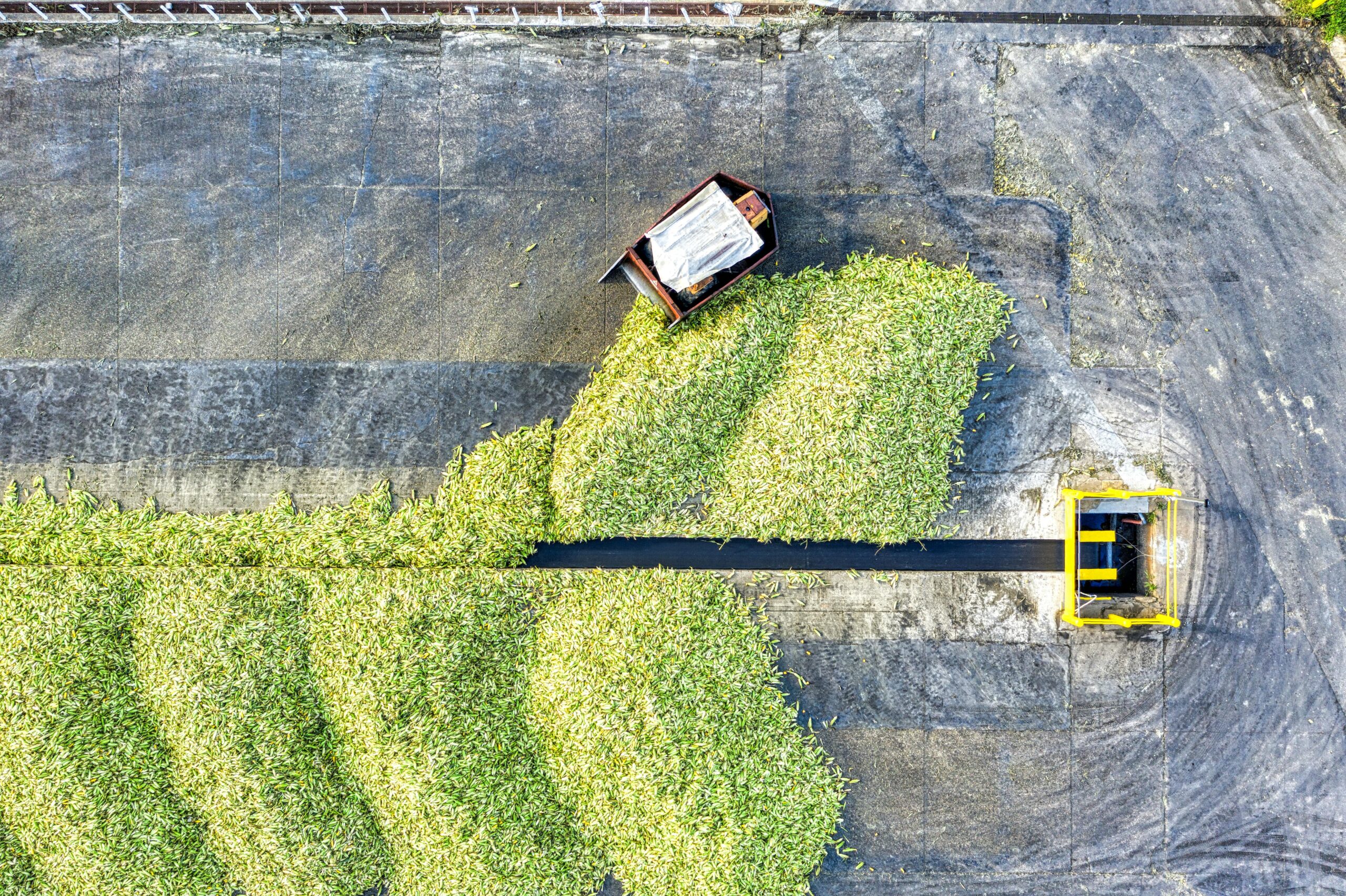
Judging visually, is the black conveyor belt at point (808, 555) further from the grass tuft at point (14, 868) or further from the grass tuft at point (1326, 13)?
the grass tuft at point (1326, 13)

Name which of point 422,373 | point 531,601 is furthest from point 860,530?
point 422,373

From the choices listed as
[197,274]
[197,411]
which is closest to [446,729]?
[197,411]

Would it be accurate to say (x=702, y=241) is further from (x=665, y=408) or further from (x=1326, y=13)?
(x=1326, y=13)

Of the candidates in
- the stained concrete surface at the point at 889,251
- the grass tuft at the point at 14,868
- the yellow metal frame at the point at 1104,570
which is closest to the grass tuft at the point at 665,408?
the stained concrete surface at the point at 889,251

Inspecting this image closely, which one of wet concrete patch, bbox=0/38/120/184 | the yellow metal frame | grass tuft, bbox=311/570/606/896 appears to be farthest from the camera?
wet concrete patch, bbox=0/38/120/184

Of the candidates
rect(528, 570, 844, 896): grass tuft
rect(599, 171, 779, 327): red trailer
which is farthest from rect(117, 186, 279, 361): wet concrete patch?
rect(528, 570, 844, 896): grass tuft

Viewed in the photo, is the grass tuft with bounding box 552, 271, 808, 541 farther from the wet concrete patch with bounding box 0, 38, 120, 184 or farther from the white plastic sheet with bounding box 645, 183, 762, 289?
the wet concrete patch with bounding box 0, 38, 120, 184
